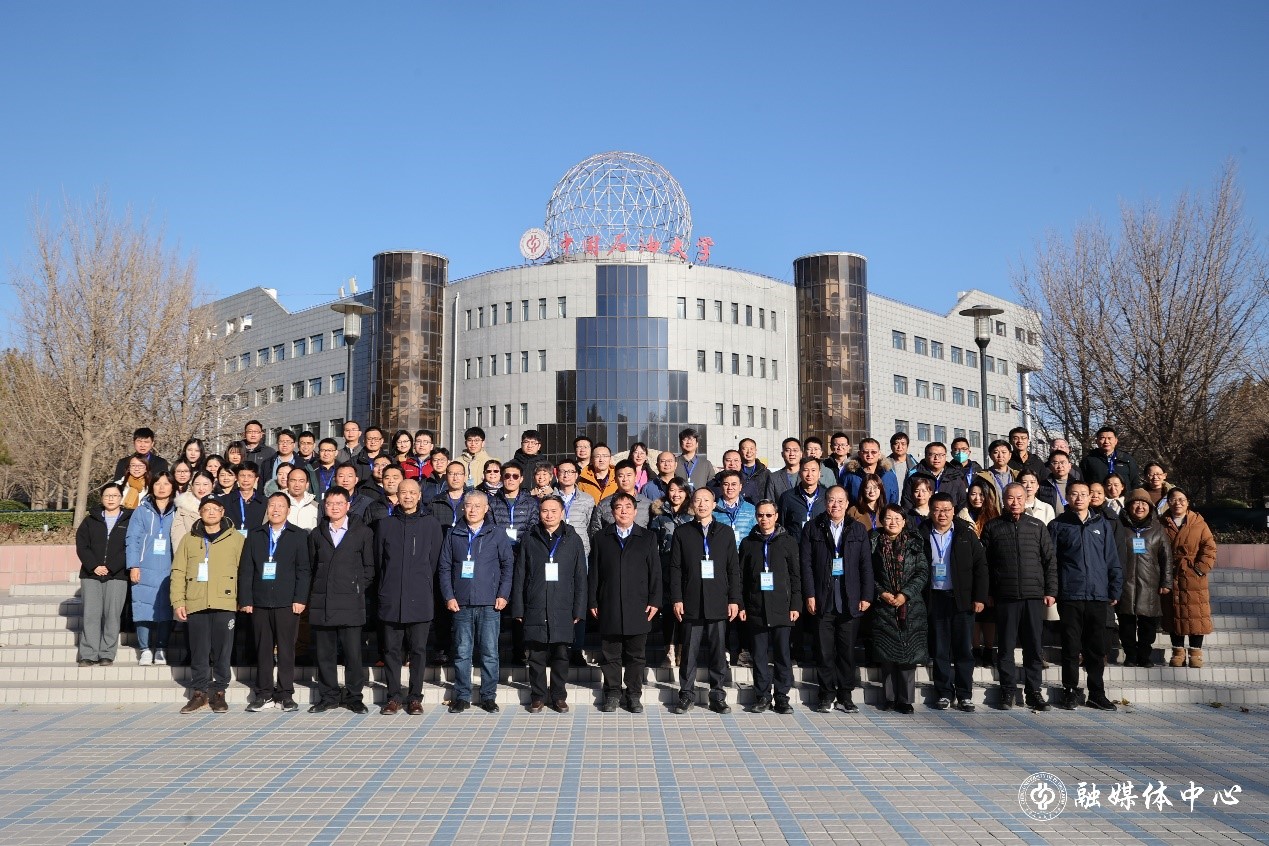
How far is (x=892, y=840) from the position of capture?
517cm

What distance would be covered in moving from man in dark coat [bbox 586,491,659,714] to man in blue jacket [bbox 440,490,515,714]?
3.00 feet

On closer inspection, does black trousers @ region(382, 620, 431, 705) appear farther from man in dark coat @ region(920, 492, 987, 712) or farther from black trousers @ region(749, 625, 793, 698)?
man in dark coat @ region(920, 492, 987, 712)

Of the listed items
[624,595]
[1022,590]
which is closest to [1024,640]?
[1022,590]

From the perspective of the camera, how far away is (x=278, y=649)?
339 inches

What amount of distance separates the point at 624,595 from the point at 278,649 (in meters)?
3.32

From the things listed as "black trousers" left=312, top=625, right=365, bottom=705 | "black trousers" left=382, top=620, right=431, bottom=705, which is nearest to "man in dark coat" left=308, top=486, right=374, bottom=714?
"black trousers" left=312, top=625, right=365, bottom=705

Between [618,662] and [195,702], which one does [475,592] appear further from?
[195,702]

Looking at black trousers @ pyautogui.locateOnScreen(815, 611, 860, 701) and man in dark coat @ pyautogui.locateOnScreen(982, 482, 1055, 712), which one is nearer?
man in dark coat @ pyautogui.locateOnScreen(982, 482, 1055, 712)

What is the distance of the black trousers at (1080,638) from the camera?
28.5 ft

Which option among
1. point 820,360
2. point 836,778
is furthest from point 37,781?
point 820,360

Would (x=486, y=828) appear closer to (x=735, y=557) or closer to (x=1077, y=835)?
(x=1077, y=835)

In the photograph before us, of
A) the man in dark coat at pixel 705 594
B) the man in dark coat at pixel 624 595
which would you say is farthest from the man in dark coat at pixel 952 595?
the man in dark coat at pixel 624 595

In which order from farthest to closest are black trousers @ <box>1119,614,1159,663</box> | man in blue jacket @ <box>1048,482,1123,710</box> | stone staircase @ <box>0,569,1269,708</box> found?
black trousers @ <box>1119,614,1159,663</box>
stone staircase @ <box>0,569,1269,708</box>
man in blue jacket @ <box>1048,482,1123,710</box>

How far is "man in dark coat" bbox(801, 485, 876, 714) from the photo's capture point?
28.4ft
